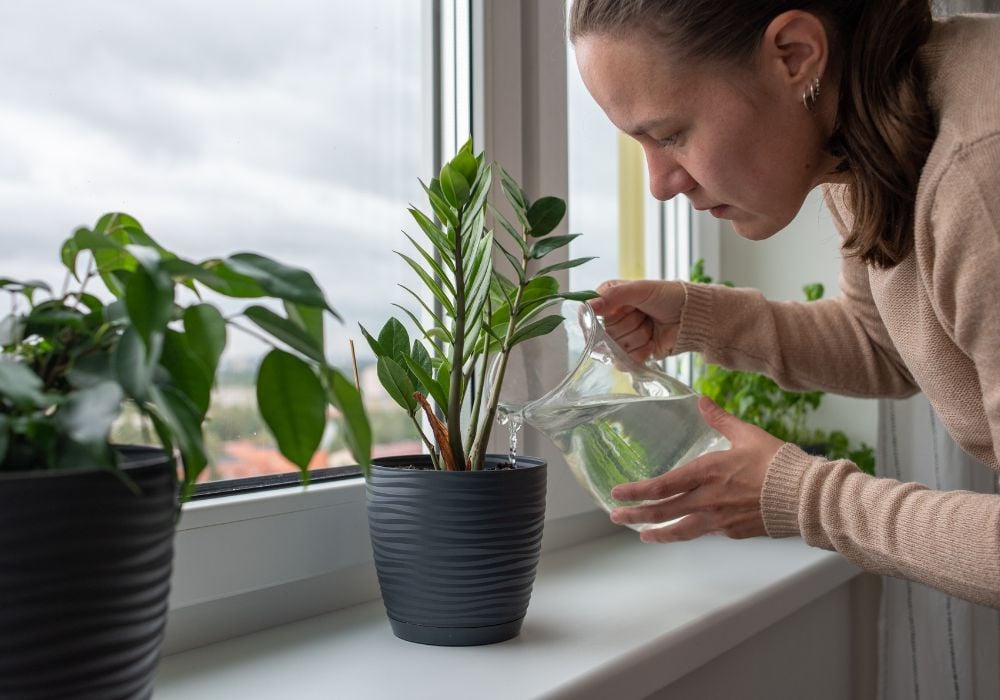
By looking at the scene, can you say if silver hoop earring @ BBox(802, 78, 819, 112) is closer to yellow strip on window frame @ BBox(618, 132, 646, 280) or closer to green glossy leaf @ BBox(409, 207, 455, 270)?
green glossy leaf @ BBox(409, 207, 455, 270)

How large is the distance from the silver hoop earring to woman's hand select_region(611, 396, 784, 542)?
0.29m

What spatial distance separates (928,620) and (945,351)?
0.77 metres

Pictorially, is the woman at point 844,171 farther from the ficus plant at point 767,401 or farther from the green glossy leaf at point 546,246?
the ficus plant at point 767,401

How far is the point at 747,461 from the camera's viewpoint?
2.89 feet

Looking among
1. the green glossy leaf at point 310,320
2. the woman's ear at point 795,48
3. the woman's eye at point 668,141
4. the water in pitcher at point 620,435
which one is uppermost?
the woman's ear at point 795,48

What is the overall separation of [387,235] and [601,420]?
0.36m

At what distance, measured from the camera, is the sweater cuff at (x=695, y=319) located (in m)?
1.10

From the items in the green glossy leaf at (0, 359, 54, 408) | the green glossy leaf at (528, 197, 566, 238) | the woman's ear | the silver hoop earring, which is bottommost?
the green glossy leaf at (0, 359, 54, 408)

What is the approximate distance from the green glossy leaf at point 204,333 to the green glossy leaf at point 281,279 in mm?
29

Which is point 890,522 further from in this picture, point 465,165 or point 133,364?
point 133,364

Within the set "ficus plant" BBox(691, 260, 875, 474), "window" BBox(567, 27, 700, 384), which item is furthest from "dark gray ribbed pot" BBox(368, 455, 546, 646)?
"ficus plant" BBox(691, 260, 875, 474)

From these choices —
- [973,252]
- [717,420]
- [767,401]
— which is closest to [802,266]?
[767,401]

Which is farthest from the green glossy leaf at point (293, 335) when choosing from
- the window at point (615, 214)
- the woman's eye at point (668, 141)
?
the window at point (615, 214)

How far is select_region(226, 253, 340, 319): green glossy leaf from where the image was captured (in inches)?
16.4
